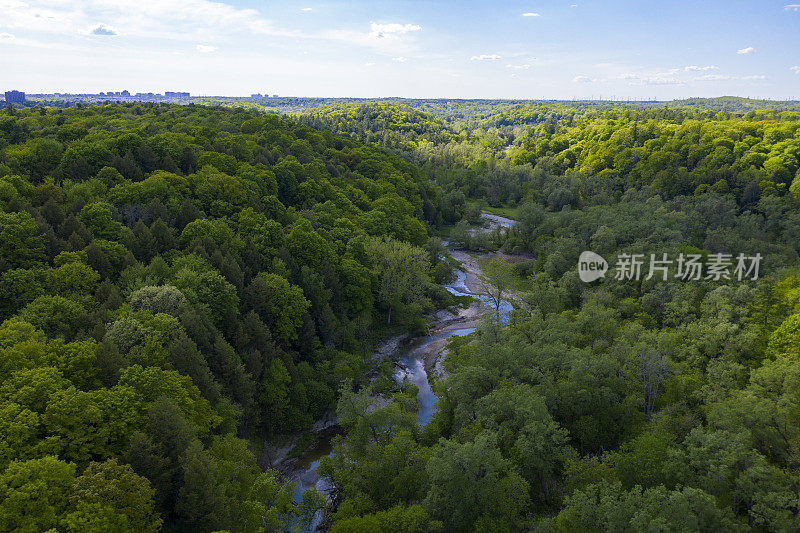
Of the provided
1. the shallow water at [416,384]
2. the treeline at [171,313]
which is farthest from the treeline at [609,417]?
the treeline at [171,313]

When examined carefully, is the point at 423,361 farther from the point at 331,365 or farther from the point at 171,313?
the point at 171,313

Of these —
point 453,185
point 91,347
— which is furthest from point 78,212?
point 453,185

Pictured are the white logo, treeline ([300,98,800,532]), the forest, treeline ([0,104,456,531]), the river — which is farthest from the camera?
the white logo

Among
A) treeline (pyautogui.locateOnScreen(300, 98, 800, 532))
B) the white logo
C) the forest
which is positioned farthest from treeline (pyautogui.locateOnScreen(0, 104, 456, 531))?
the white logo

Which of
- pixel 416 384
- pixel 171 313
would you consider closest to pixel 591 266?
pixel 416 384

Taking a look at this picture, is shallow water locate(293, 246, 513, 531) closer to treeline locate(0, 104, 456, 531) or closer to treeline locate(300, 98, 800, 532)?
treeline locate(0, 104, 456, 531)

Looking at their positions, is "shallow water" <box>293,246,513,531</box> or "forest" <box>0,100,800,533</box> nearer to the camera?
"forest" <box>0,100,800,533</box>
